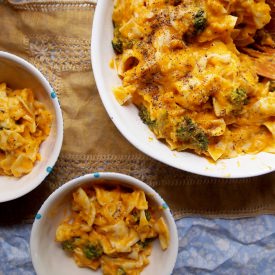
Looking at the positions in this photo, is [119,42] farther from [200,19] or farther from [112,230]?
[112,230]

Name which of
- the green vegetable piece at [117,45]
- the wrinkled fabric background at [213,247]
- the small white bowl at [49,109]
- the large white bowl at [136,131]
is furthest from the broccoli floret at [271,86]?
the small white bowl at [49,109]

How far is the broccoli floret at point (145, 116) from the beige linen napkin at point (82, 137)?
377 millimetres

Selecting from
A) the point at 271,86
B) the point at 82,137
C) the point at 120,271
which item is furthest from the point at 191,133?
the point at 120,271

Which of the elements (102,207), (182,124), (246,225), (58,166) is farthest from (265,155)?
(58,166)

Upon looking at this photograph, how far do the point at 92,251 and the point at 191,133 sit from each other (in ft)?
2.45

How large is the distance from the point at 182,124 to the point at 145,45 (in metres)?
0.35

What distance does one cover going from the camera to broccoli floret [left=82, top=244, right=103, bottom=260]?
7.80ft

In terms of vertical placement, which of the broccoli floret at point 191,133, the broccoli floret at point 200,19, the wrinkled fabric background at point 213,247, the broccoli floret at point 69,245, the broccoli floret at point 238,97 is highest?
the broccoli floret at point 200,19

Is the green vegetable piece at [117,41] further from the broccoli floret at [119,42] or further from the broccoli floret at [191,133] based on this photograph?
the broccoli floret at [191,133]

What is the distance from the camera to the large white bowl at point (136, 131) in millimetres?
2084

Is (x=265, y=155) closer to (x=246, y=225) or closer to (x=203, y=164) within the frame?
(x=203, y=164)

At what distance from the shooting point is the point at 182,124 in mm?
2082

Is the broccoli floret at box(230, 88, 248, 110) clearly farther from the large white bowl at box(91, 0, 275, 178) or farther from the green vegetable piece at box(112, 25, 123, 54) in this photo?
the green vegetable piece at box(112, 25, 123, 54)

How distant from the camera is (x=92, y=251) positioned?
2.38m
